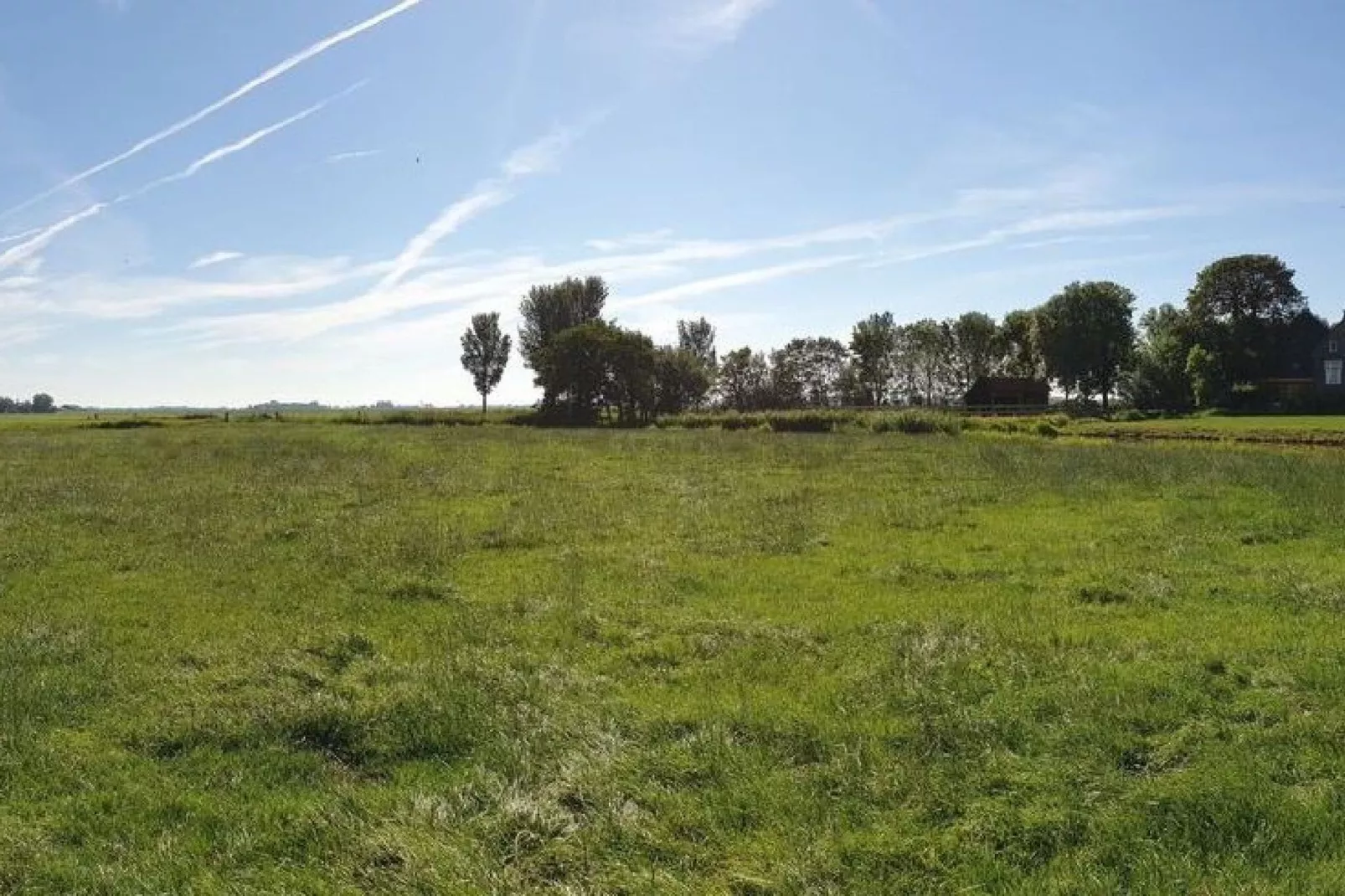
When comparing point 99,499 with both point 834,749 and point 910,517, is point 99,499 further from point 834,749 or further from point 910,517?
point 834,749

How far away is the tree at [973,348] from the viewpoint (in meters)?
144

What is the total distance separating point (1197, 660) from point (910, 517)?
42.8 feet

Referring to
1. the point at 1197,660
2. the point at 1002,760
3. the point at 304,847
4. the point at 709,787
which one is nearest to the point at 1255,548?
the point at 1197,660

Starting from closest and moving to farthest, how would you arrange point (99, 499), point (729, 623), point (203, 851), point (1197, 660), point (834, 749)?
point (203, 851) < point (834, 749) < point (1197, 660) < point (729, 623) < point (99, 499)

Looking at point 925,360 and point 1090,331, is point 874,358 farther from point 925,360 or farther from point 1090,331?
point 1090,331

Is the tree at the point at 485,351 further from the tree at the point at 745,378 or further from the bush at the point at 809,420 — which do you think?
the bush at the point at 809,420

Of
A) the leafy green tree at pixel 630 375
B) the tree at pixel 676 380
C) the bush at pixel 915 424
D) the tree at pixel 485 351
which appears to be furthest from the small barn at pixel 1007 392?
the tree at pixel 485 351

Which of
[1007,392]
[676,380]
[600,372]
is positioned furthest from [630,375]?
[1007,392]

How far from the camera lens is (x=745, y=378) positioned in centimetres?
15950

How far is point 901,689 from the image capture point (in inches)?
385

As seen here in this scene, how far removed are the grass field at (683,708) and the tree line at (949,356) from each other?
91191mm

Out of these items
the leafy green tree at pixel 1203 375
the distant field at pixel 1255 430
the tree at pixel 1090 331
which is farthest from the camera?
the tree at pixel 1090 331

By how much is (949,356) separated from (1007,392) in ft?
111

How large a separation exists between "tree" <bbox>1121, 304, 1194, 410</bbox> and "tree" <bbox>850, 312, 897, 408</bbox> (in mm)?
37057
